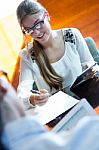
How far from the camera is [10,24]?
325cm

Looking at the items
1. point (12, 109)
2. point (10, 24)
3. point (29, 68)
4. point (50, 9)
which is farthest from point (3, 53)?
point (12, 109)

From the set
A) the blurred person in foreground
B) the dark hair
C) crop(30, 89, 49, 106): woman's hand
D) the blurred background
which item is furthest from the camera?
the blurred background

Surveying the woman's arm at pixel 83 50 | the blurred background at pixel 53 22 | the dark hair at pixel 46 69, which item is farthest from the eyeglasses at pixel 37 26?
the blurred background at pixel 53 22

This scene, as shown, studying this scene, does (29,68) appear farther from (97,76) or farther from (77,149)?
(77,149)

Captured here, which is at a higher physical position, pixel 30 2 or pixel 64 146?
pixel 30 2

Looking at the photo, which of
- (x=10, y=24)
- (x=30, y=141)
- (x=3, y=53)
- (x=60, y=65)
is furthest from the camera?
(x=10, y=24)

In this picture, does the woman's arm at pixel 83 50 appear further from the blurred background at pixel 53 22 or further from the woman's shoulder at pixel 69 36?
the blurred background at pixel 53 22

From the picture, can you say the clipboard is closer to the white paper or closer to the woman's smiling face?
the white paper

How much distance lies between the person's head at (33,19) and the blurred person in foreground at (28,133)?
2.96 feet

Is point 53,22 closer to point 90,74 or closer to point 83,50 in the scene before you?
point 83,50

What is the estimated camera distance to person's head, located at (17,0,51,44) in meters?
1.23

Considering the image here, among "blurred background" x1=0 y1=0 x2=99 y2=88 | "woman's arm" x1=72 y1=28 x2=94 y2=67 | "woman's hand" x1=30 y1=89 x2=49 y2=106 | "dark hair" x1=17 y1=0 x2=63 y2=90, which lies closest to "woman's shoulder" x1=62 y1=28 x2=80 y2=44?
"woman's arm" x1=72 y1=28 x2=94 y2=67

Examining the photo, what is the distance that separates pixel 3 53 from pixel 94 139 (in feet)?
8.95

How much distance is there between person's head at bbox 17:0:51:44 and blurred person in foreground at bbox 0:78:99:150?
35.5 inches
